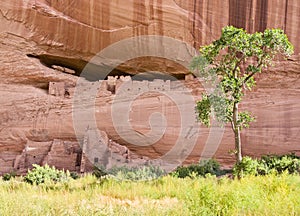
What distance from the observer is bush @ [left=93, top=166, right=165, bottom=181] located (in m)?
7.45

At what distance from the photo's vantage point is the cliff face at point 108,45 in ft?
30.8

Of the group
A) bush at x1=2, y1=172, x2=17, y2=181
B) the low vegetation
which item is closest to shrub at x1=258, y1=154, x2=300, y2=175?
the low vegetation

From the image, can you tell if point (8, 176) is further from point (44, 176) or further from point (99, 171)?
point (99, 171)

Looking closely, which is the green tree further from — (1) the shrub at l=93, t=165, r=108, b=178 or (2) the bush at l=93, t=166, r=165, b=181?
(1) the shrub at l=93, t=165, r=108, b=178

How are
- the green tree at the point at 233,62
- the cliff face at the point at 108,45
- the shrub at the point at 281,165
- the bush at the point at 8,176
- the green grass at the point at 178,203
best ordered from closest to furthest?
the green grass at the point at 178,203, the green tree at the point at 233,62, the shrub at the point at 281,165, the bush at the point at 8,176, the cliff face at the point at 108,45

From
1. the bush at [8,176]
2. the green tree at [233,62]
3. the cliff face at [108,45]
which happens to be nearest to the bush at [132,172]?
the cliff face at [108,45]

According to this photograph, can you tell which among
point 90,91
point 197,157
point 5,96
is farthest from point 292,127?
point 5,96

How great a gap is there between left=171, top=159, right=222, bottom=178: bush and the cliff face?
29.0 inches

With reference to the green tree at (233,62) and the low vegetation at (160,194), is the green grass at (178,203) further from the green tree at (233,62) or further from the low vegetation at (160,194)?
the green tree at (233,62)

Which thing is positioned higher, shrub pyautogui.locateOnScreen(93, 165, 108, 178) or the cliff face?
the cliff face

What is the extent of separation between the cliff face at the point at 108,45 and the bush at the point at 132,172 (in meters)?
1.17

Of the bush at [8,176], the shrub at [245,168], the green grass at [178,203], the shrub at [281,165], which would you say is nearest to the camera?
the green grass at [178,203]

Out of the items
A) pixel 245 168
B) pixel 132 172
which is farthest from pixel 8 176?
pixel 245 168

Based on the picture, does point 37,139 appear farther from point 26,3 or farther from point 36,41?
point 26,3
